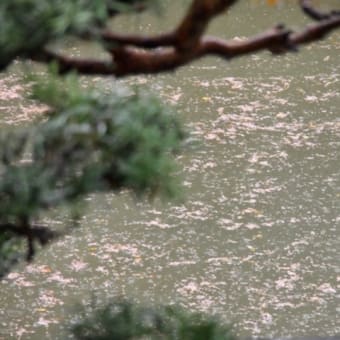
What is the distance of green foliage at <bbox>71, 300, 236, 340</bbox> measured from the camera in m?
1.12

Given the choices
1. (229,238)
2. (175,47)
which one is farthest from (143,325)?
(229,238)

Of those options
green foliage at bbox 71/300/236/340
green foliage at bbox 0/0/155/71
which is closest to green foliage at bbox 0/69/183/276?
green foliage at bbox 0/0/155/71

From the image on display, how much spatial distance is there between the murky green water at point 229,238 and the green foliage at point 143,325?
102 centimetres

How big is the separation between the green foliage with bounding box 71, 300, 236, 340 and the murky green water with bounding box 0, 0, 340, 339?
3.34 ft

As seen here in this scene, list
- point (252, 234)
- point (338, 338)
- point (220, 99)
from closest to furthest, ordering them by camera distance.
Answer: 1. point (338, 338)
2. point (252, 234)
3. point (220, 99)

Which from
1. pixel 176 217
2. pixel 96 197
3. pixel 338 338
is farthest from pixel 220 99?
pixel 96 197

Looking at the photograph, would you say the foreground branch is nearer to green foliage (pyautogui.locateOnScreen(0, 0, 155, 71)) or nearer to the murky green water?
green foliage (pyautogui.locateOnScreen(0, 0, 155, 71))

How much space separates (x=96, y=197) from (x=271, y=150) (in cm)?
254

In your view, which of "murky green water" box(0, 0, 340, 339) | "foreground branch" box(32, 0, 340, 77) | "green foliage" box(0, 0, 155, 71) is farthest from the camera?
"murky green water" box(0, 0, 340, 339)

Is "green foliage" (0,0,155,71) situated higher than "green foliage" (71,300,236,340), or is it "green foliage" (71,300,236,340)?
"green foliage" (0,0,155,71)

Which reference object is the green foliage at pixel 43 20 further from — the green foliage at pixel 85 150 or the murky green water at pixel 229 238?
the murky green water at pixel 229 238

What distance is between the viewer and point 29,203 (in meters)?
0.91

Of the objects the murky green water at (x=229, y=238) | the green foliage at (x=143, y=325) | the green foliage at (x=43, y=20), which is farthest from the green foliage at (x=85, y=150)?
the murky green water at (x=229, y=238)

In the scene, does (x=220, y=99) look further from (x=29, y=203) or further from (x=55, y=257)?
(x=29, y=203)
